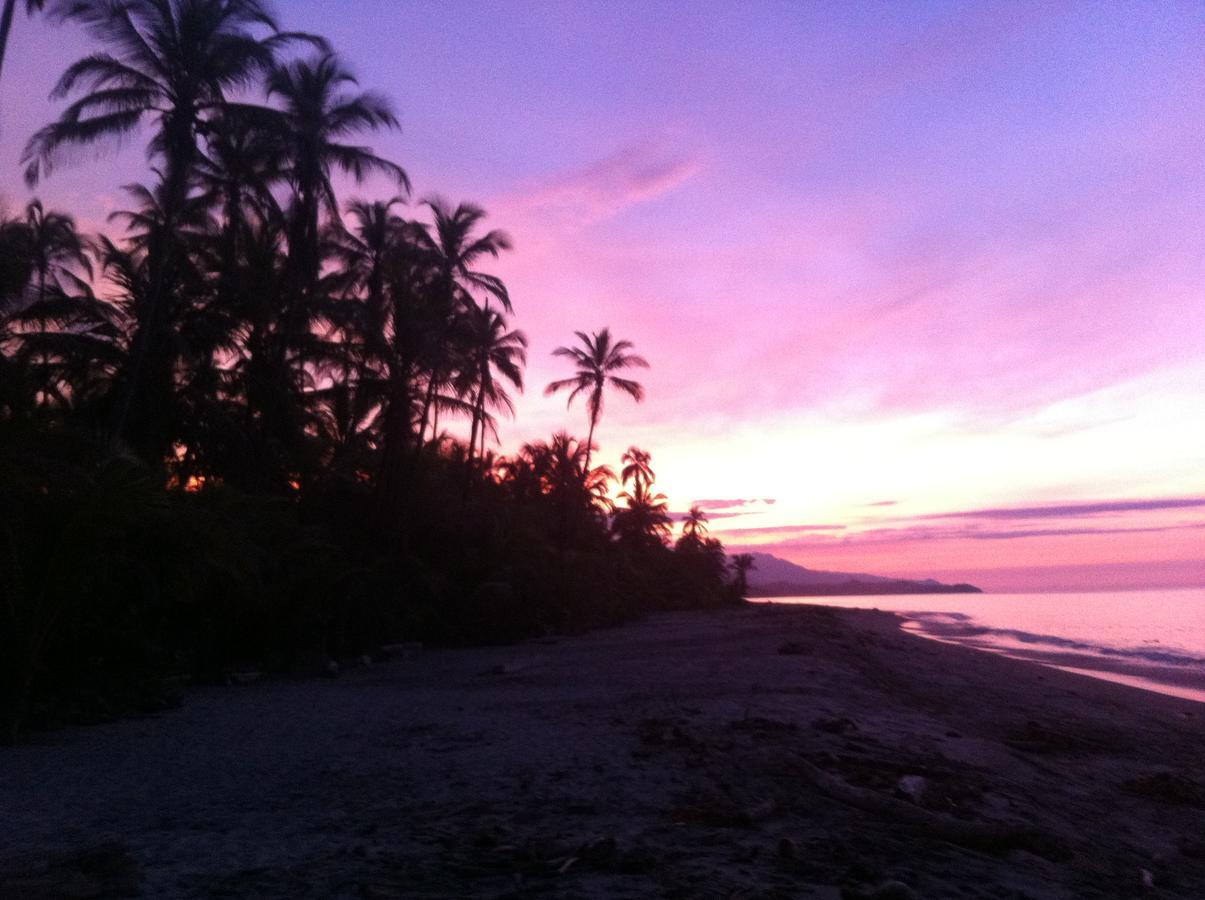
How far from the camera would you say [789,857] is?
516cm

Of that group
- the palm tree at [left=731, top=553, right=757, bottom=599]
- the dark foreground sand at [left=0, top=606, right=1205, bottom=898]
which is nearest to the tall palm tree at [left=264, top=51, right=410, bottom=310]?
the dark foreground sand at [left=0, top=606, right=1205, bottom=898]

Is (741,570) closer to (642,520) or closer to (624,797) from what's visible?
(642,520)

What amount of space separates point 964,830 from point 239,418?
21.9m

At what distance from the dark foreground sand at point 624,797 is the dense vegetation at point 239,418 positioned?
1846 mm

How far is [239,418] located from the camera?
23.6 meters

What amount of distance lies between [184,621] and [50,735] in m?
4.98

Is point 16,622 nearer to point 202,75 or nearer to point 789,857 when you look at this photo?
point 789,857

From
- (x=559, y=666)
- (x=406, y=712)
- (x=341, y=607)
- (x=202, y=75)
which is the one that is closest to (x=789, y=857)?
(x=406, y=712)

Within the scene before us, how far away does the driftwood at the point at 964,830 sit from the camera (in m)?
5.50

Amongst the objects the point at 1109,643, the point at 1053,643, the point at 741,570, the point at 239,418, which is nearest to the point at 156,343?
the point at 239,418

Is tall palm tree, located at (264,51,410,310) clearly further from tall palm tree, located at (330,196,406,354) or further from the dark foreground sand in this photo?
the dark foreground sand

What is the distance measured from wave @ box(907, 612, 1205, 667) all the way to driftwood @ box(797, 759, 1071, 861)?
809 inches

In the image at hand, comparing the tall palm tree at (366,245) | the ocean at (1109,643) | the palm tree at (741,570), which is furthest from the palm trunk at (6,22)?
the palm tree at (741,570)

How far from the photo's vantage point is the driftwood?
5.50 meters
